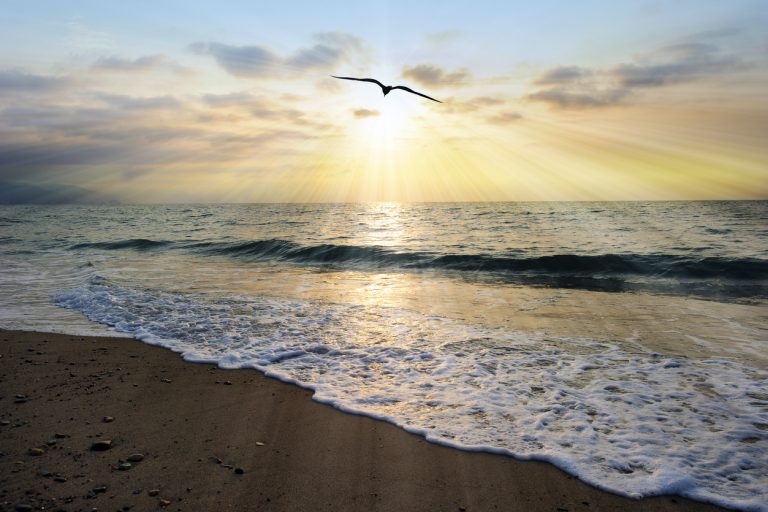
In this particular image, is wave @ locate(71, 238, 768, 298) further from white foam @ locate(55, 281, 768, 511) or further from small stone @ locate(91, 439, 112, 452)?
small stone @ locate(91, 439, 112, 452)

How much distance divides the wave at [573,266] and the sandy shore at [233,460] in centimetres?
1070

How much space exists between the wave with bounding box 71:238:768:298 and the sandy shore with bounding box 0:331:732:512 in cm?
1070

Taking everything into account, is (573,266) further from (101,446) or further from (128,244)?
(128,244)

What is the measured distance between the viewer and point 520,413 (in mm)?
4715

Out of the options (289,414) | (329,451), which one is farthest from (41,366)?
(329,451)

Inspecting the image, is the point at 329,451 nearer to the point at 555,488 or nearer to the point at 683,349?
the point at 555,488

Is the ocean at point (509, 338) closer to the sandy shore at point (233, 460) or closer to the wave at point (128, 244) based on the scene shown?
the sandy shore at point (233, 460)

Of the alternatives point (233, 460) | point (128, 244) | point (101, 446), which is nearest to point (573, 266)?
point (233, 460)

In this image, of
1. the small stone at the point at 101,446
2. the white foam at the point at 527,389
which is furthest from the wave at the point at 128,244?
the small stone at the point at 101,446

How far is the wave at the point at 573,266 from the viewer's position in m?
13.6

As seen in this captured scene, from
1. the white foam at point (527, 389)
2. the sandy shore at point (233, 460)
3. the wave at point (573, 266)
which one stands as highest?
the wave at point (573, 266)

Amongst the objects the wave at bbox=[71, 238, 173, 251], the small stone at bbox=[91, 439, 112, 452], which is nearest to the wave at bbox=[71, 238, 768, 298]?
the wave at bbox=[71, 238, 173, 251]

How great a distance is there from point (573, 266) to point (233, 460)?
607 inches

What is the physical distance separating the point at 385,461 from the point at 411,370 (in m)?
2.15
